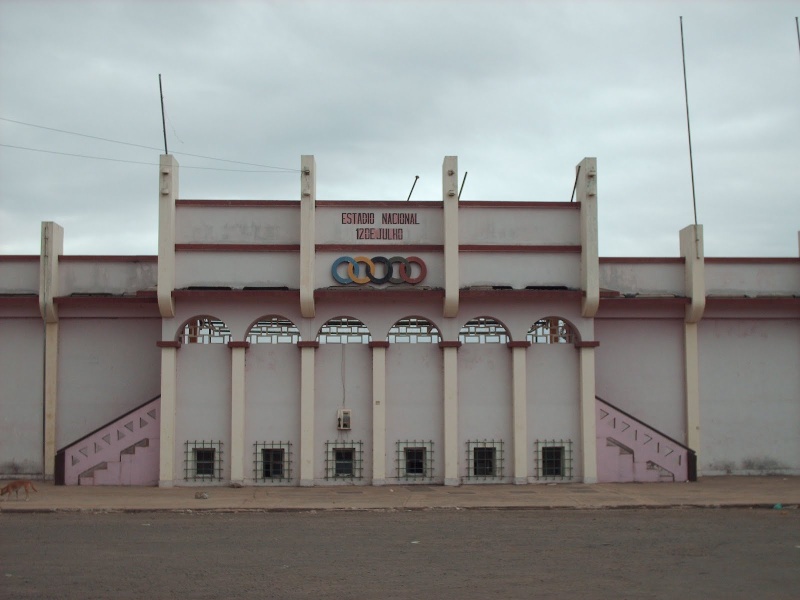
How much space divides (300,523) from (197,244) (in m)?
9.07

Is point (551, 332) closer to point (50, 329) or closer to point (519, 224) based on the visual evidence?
point (519, 224)

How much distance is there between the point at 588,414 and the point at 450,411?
3.54 m

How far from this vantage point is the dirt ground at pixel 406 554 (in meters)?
11.7

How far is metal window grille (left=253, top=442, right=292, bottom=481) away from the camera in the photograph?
23.7m

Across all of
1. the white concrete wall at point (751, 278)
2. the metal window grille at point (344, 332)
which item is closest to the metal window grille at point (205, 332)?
the metal window grille at point (344, 332)

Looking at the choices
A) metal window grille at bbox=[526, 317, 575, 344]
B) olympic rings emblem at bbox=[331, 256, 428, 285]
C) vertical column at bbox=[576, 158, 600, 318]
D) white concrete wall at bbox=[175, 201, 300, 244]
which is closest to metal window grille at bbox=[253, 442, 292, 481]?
olympic rings emblem at bbox=[331, 256, 428, 285]

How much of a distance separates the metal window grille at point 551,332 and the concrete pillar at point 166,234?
30.8ft

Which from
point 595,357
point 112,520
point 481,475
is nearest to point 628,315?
point 595,357

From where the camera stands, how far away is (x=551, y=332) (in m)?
26.1

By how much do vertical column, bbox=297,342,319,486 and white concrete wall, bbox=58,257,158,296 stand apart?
5.02 metres

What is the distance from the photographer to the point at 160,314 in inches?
981

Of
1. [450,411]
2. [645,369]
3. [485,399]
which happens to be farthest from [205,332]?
[645,369]

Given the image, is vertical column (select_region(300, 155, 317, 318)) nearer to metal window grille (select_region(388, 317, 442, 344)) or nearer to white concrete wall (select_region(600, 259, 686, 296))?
metal window grille (select_region(388, 317, 442, 344))

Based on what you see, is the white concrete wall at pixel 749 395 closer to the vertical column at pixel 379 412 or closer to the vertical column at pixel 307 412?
the vertical column at pixel 379 412
